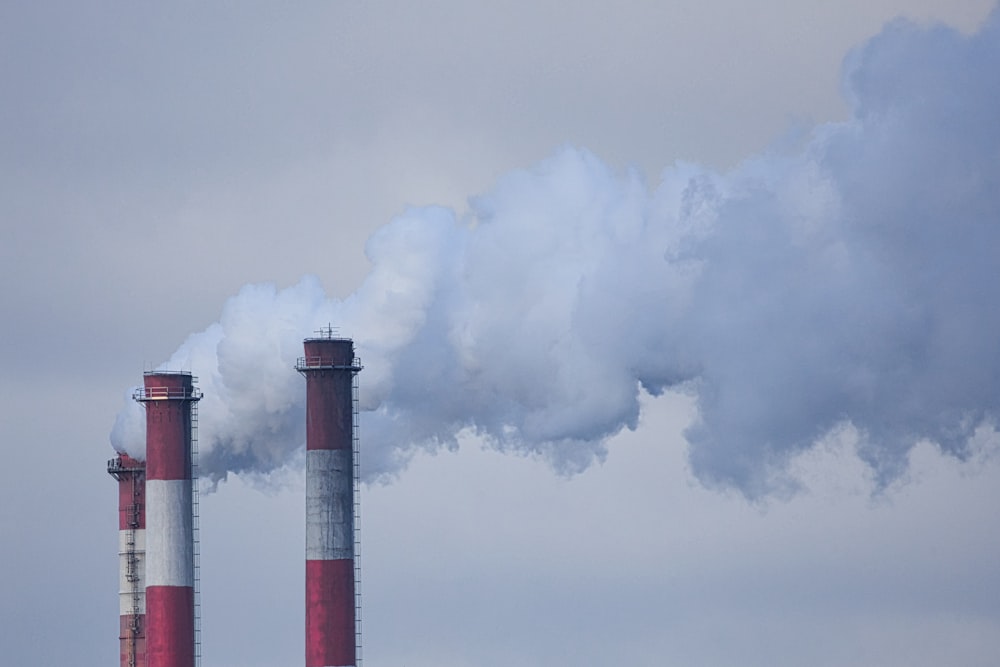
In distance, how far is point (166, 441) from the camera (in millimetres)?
69875

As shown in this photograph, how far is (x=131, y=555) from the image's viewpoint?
2948 inches

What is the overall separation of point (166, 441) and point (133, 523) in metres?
5.99

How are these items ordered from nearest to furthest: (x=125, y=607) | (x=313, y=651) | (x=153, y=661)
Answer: (x=313, y=651), (x=153, y=661), (x=125, y=607)

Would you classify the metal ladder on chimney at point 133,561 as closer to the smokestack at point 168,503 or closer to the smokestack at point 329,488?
the smokestack at point 168,503

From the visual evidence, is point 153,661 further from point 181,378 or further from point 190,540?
point 181,378

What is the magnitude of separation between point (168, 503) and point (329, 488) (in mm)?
6429

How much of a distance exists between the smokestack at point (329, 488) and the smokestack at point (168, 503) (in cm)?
550

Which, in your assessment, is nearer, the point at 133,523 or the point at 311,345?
the point at 311,345

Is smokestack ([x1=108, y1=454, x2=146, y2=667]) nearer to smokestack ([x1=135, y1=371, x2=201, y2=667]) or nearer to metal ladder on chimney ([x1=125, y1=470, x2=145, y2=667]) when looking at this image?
metal ladder on chimney ([x1=125, y1=470, x2=145, y2=667])

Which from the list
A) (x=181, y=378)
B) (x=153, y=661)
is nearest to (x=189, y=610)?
(x=153, y=661)

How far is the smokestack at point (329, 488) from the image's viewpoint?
214ft

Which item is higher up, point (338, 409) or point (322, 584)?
point (338, 409)

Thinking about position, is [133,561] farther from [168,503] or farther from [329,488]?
[329,488]

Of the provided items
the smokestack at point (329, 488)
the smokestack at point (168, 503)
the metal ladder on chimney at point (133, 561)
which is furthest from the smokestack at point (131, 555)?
the smokestack at point (329, 488)
